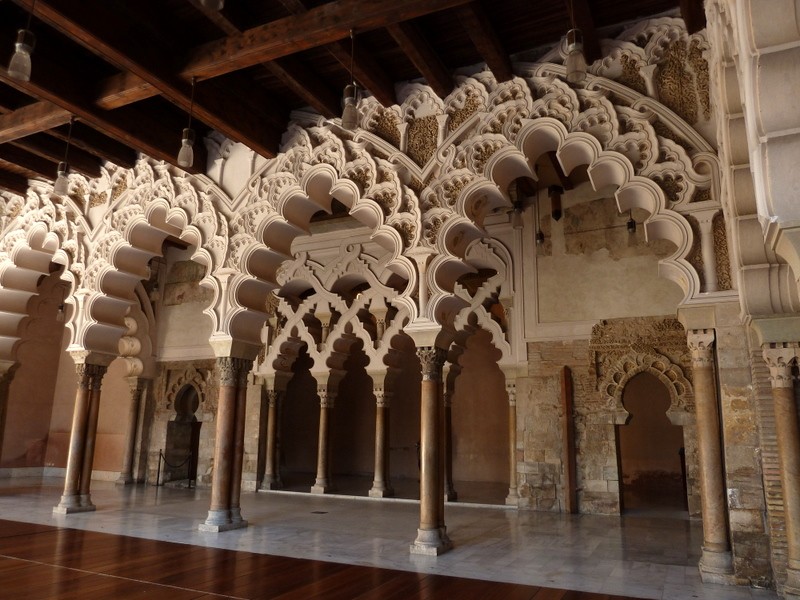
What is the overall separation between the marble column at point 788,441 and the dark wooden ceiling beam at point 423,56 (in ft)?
13.5

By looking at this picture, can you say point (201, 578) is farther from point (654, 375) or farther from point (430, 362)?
point (654, 375)

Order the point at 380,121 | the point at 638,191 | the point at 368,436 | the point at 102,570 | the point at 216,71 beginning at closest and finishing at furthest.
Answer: the point at 102,570 → the point at 638,191 → the point at 216,71 → the point at 380,121 → the point at 368,436

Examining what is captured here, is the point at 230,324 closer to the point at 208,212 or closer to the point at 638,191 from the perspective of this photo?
the point at 208,212

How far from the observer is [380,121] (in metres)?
7.14

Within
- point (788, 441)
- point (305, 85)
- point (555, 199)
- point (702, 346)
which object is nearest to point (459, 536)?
point (702, 346)

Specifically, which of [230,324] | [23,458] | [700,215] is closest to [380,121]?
[230,324]

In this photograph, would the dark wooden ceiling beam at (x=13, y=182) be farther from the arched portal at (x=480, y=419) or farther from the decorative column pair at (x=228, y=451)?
the arched portal at (x=480, y=419)

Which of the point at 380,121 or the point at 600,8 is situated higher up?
the point at 600,8


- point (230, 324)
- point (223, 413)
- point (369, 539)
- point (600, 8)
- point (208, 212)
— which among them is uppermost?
point (600, 8)

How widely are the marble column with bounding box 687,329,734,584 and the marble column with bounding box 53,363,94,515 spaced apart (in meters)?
7.82

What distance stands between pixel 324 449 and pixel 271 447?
1.17 meters

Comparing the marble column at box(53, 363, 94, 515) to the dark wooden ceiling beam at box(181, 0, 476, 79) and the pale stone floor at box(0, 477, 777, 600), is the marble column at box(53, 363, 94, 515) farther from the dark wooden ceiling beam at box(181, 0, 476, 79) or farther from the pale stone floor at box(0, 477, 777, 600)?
the dark wooden ceiling beam at box(181, 0, 476, 79)

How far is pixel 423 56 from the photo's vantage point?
6090mm

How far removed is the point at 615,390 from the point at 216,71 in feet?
23.7
